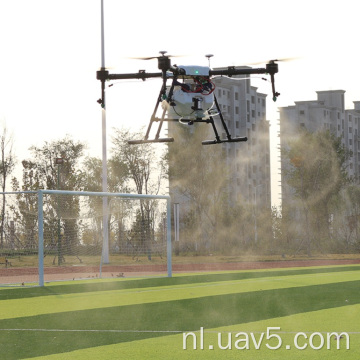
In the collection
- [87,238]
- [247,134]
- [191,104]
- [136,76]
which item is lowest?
[87,238]

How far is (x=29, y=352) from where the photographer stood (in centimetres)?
1195

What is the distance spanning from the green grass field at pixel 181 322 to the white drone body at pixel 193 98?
434 cm

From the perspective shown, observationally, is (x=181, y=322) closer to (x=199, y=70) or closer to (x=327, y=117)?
(x=199, y=70)

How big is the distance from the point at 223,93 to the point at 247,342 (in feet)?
323

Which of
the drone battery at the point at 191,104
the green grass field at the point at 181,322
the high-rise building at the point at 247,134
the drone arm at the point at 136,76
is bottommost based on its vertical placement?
the green grass field at the point at 181,322

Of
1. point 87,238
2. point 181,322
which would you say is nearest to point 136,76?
point 181,322

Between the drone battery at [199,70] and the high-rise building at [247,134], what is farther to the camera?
the high-rise building at [247,134]

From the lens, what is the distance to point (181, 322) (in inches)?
611

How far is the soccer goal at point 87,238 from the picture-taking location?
3319 centimetres

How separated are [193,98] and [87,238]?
15264mm

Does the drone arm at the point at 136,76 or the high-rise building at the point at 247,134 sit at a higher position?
the high-rise building at the point at 247,134

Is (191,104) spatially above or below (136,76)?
below

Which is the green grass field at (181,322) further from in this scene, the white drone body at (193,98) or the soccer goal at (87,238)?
the soccer goal at (87,238)

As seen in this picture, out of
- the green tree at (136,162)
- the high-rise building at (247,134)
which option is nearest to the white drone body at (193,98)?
the green tree at (136,162)
